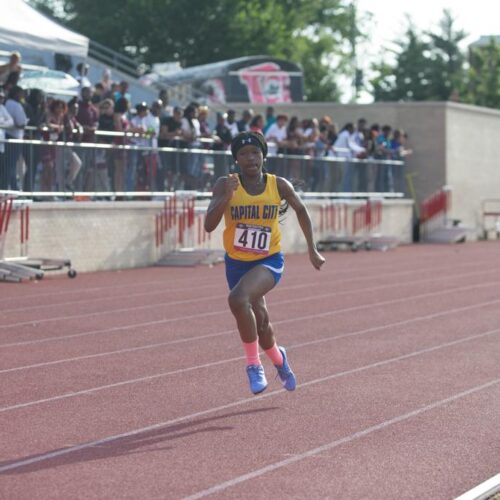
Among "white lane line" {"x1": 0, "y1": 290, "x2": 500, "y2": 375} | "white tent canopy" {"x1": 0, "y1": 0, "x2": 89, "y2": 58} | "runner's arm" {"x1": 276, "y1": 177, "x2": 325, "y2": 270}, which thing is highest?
"white tent canopy" {"x1": 0, "y1": 0, "x2": 89, "y2": 58}

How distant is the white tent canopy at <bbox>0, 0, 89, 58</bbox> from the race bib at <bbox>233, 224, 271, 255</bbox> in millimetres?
12678

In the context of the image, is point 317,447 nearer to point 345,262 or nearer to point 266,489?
point 266,489

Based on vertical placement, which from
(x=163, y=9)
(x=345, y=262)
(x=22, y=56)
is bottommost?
(x=345, y=262)

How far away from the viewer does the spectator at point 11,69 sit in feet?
68.9

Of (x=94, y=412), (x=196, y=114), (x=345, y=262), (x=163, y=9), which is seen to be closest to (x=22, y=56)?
(x=196, y=114)

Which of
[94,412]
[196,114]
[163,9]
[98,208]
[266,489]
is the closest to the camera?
[266,489]

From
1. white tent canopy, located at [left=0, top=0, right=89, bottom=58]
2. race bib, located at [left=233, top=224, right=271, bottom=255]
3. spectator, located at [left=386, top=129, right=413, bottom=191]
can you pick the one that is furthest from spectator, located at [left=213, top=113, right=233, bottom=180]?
race bib, located at [left=233, top=224, right=271, bottom=255]

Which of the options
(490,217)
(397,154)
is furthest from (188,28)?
(397,154)

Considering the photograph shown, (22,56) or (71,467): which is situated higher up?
(22,56)

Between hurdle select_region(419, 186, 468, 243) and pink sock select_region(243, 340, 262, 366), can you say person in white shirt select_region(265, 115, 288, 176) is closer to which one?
hurdle select_region(419, 186, 468, 243)

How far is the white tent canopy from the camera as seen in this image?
71.0 feet

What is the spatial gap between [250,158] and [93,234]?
14.2 m

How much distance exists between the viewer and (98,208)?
76.3 ft

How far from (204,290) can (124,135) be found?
171 inches
